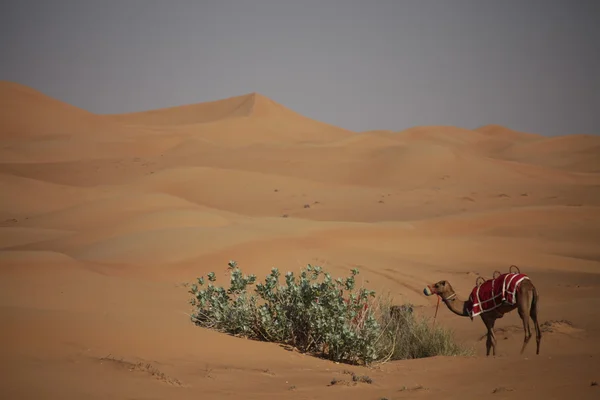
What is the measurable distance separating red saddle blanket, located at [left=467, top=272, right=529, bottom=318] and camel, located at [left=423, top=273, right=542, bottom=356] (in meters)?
0.05

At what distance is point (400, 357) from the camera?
9.02 m

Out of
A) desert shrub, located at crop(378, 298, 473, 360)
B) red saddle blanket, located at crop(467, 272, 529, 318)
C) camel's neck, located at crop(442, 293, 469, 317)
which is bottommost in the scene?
desert shrub, located at crop(378, 298, 473, 360)

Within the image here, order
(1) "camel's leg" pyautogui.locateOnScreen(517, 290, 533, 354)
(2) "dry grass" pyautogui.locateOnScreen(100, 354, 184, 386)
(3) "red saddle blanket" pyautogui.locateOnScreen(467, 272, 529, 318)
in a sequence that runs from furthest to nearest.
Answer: (3) "red saddle blanket" pyautogui.locateOnScreen(467, 272, 529, 318) → (1) "camel's leg" pyautogui.locateOnScreen(517, 290, 533, 354) → (2) "dry grass" pyautogui.locateOnScreen(100, 354, 184, 386)

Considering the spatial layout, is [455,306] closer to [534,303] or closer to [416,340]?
[416,340]

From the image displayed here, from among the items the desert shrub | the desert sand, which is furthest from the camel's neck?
the desert sand

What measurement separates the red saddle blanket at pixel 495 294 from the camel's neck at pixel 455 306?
0.37 ft

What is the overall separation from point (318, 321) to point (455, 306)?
8.65 feet

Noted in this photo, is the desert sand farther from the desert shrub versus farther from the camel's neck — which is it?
the camel's neck

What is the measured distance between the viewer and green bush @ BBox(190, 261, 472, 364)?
309 inches

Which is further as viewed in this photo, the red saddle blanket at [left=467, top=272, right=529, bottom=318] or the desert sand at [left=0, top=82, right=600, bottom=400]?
the red saddle blanket at [left=467, top=272, right=529, bottom=318]

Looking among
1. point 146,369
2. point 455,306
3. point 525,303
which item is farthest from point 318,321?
point 525,303

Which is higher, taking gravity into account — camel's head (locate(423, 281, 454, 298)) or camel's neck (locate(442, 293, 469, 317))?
camel's head (locate(423, 281, 454, 298))

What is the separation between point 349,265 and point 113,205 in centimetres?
1251

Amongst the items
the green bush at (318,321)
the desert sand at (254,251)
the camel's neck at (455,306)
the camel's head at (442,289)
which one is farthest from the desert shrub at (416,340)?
the desert sand at (254,251)
